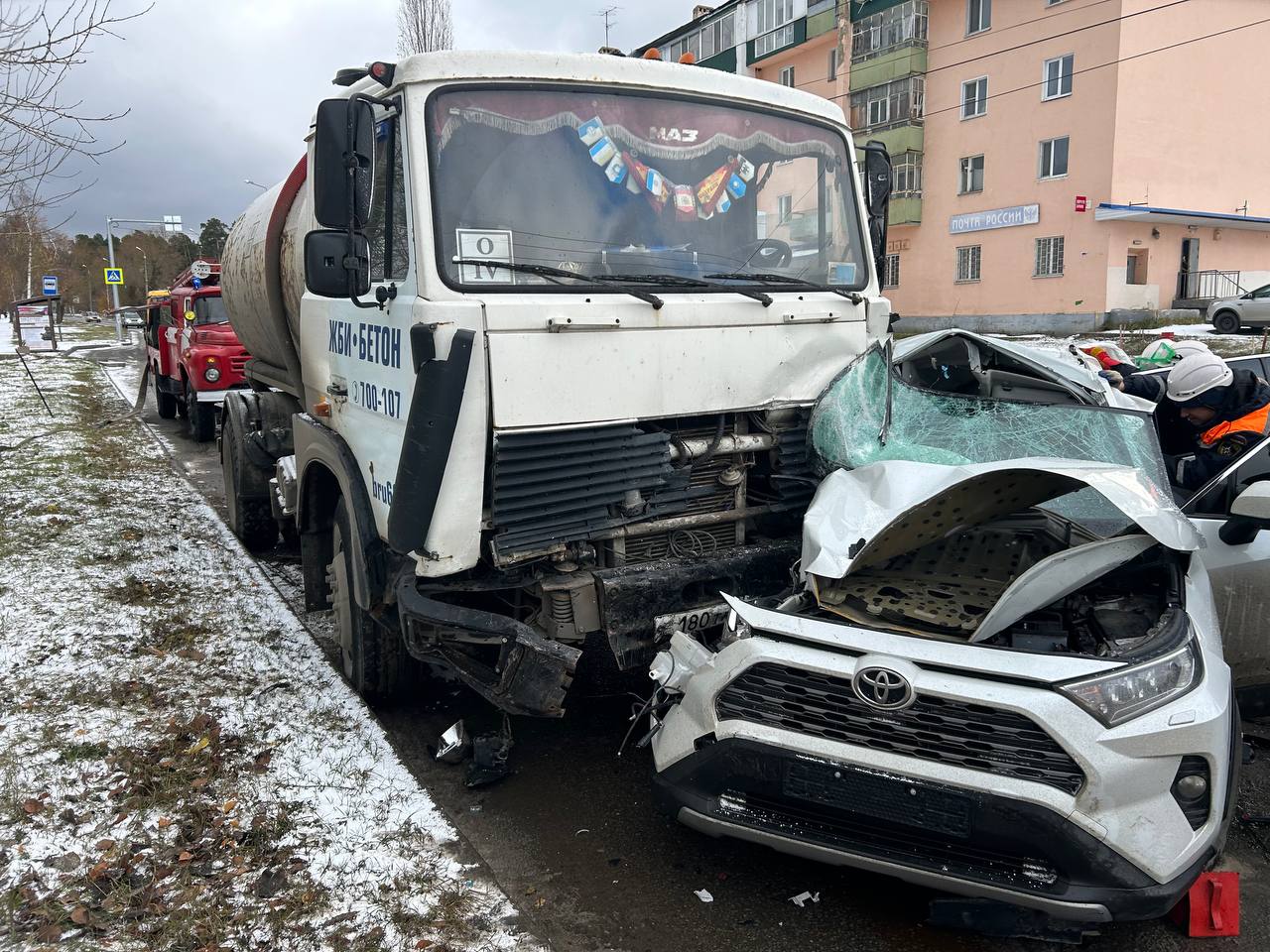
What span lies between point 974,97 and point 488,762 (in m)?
33.5

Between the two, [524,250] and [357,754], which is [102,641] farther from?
[524,250]

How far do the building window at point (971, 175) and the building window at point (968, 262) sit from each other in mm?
1886

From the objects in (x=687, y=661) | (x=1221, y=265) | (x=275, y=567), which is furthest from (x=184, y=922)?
(x=1221, y=265)

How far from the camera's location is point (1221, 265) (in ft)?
103

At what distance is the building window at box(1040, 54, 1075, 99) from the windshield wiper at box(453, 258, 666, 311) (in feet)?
99.4

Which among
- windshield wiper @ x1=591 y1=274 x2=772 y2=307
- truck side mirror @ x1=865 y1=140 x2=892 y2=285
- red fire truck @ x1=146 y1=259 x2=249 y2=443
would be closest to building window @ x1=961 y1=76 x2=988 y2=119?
red fire truck @ x1=146 y1=259 x2=249 y2=443

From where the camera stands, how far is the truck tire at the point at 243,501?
7.12 m

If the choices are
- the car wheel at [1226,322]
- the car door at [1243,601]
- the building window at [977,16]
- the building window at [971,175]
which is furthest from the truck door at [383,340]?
the building window at [977,16]

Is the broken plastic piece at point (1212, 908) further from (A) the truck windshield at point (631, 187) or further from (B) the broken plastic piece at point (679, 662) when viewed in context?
(A) the truck windshield at point (631, 187)

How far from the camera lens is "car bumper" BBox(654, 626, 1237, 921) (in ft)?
7.93

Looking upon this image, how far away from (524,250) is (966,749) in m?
2.23

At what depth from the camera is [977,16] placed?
1248 inches

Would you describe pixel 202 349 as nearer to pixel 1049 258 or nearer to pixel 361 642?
pixel 361 642

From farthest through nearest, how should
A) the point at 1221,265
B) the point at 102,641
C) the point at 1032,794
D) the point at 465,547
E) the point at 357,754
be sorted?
the point at 1221,265, the point at 102,641, the point at 357,754, the point at 465,547, the point at 1032,794
